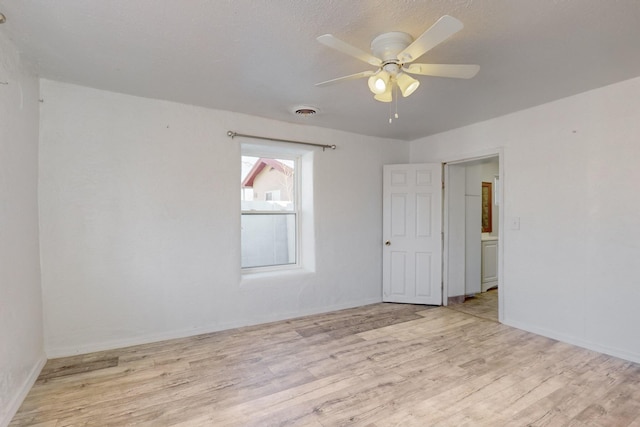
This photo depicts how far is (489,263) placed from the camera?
5.21m

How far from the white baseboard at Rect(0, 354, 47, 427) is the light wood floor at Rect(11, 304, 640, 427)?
0.04 metres

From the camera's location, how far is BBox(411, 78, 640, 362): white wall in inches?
104

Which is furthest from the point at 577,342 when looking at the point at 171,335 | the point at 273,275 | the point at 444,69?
the point at 171,335

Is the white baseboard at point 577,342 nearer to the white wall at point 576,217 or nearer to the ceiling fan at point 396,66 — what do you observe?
the white wall at point 576,217

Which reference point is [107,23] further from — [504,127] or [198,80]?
[504,127]

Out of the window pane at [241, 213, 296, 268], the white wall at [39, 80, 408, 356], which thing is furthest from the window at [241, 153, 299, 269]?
the white wall at [39, 80, 408, 356]

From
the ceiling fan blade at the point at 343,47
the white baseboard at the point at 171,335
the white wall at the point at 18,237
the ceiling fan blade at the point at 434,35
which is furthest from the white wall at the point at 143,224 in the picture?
the ceiling fan blade at the point at 434,35

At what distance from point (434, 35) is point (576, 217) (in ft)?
8.28

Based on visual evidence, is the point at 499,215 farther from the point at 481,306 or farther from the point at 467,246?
the point at 481,306

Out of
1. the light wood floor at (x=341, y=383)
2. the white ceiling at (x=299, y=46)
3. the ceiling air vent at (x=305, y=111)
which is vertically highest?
the white ceiling at (x=299, y=46)

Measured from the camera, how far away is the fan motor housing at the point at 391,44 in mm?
1853

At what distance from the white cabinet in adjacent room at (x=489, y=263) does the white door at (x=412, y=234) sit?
133cm

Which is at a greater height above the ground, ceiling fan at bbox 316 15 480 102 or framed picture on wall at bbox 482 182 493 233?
ceiling fan at bbox 316 15 480 102

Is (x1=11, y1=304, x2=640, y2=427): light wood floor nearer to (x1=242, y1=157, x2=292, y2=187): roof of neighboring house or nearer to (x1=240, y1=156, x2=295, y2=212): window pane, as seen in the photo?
(x1=240, y1=156, x2=295, y2=212): window pane
